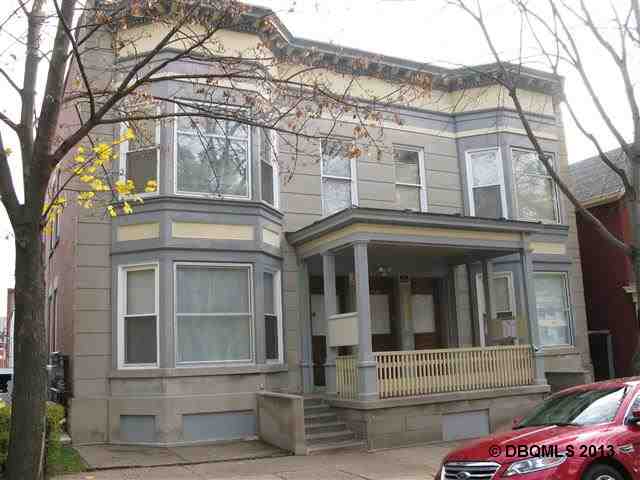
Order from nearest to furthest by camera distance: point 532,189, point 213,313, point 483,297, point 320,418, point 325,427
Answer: point 325,427 < point 320,418 < point 213,313 < point 483,297 < point 532,189

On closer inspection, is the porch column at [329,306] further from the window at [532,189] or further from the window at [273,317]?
the window at [532,189]

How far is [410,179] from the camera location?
16.6m

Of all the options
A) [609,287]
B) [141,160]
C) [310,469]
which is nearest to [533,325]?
[609,287]

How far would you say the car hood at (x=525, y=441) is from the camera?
267 inches

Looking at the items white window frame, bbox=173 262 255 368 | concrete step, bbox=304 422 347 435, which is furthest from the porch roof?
concrete step, bbox=304 422 347 435

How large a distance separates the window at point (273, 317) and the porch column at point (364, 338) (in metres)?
2.19

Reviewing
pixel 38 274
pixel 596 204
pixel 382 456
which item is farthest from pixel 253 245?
pixel 596 204

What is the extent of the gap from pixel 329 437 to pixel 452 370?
285 cm

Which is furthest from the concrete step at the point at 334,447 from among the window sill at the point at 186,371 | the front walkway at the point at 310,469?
the window sill at the point at 186,371

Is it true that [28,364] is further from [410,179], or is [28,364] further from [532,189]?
[532,189]

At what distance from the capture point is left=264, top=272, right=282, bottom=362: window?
13.9 meters

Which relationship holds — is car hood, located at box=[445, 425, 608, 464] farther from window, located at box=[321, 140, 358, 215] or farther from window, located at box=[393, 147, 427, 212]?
window, located at box=[393, 147, 427, 212]

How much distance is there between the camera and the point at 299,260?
14719mm

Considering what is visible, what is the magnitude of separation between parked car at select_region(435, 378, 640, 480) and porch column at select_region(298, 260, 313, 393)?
7013mm
